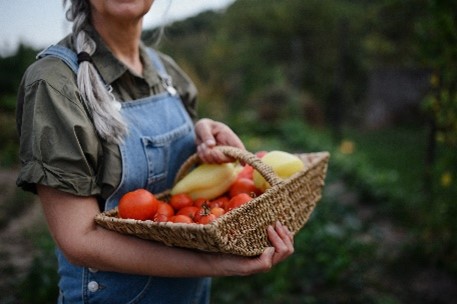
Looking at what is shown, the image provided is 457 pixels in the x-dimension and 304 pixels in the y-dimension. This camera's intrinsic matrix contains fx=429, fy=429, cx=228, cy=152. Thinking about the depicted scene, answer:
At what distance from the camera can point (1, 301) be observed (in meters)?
2.72

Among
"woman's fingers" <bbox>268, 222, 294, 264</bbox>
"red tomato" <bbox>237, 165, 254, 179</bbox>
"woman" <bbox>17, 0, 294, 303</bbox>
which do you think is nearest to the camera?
"woman" <bbox>17, 0, 294, 303</bbox>

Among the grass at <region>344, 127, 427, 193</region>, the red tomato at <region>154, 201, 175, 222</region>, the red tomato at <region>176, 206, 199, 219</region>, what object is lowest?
the grass at <region>344, 127, 427, 193</region>

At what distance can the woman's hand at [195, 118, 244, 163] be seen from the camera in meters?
1.64

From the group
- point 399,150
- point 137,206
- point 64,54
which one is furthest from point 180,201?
point 399,150

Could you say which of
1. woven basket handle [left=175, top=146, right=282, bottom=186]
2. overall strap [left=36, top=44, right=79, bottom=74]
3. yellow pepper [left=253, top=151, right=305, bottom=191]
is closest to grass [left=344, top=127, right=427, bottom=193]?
yellow pepper [left=253, top=151, right=305, bottom=191]

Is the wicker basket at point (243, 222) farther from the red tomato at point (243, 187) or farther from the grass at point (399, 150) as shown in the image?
the grass at point (399, 150)

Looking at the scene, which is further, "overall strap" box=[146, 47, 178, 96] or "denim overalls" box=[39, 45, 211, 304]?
"overall strap" box=[146, 47, 178, 96]

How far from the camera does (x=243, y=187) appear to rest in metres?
1.64

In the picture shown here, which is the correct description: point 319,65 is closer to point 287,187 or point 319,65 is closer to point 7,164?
point 7,164

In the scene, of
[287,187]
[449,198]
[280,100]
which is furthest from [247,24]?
[287,187]

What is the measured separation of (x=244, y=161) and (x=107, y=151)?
473mm

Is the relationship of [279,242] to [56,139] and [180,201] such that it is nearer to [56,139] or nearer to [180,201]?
[180,201]

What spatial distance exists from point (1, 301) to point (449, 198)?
332cm

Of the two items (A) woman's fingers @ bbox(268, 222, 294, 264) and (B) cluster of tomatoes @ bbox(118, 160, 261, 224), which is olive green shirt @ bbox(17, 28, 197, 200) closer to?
(B) cluster of tomatoes @ bbox(118, 160, 261, 224)
